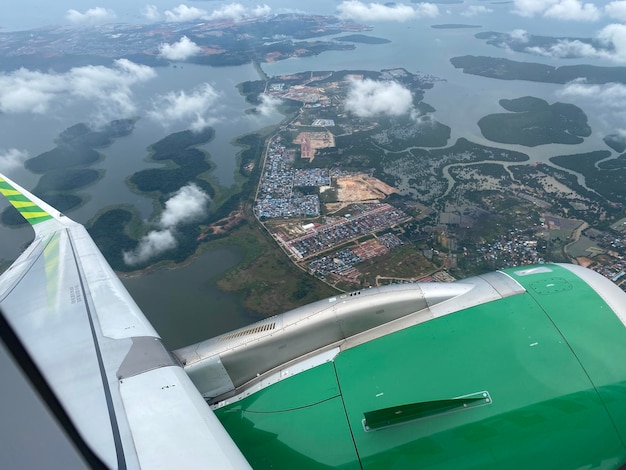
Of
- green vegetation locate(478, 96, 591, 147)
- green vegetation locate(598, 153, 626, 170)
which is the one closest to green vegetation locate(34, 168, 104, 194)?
green vegetation locate(478, 96, 591, 147)

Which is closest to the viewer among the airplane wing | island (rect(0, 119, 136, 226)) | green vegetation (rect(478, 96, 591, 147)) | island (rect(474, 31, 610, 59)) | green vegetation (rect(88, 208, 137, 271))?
the airplane wing

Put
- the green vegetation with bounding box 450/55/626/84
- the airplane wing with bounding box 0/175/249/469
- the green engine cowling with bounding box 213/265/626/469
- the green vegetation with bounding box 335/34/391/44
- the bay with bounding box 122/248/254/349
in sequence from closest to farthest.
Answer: the airplane wing with bounding box 0/175/249/469, the green engine cowling with bounding box 213/265/626/469, the bay with bounding box 122/248/254/349, the green vegetation with bounding box 450/55/626/84, the green vegetation with bounding box 335/34/391/44

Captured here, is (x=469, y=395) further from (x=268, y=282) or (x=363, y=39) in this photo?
(x=363, y=39)

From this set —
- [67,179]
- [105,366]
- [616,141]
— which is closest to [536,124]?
[616,141]

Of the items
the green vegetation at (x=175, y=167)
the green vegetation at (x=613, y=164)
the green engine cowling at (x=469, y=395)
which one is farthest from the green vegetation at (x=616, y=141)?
the green engine cowling at (x=469, y=395)

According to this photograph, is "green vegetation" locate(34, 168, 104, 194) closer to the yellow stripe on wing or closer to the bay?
the bay

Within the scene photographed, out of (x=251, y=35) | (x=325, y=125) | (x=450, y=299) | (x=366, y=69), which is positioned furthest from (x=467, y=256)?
(x=251, y=35)

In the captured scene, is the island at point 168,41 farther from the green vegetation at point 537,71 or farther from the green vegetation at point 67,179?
the green vegetation at point 67,179

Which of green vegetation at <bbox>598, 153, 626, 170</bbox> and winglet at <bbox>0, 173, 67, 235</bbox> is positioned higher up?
winglet at <bbox>0, 173, 67, 235</bbox>
